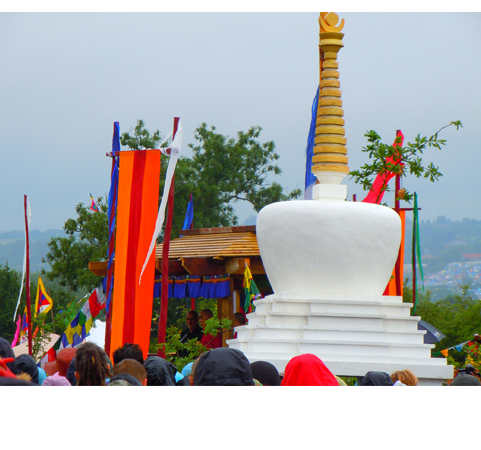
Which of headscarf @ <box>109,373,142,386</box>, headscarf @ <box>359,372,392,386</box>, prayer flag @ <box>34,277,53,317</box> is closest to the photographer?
headscarf @ <box>109,373,142,386</box>

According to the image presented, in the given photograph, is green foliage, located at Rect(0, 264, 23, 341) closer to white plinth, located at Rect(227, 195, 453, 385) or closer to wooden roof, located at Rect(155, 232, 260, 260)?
wooden roof, located at Rect(155, 232, 260, 260)

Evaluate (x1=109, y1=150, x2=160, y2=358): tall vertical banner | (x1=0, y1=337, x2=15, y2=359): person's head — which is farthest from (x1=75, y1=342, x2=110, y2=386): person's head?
(x1=109, y1=150, x2=160, y2=358): tall vertical banner

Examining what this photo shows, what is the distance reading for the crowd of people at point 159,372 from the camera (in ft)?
15.7

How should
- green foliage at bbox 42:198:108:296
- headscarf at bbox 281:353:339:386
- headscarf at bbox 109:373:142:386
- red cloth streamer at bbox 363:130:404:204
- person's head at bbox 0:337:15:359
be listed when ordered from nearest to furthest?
1. headscarf at bbox 109:373:142:386
2. headscarf at bbox 281:353:339:386
3. person's head at bbox 0:337:15:359
4. red cloth streamer at bbox 363:130:404:204
5. green foliage at bbox 42:198:108:296

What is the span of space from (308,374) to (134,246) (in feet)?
17.7

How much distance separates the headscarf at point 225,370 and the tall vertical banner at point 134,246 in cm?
495

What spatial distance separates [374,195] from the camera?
498 inches

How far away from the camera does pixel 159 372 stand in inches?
232

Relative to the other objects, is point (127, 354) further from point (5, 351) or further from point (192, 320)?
point (192, 320)

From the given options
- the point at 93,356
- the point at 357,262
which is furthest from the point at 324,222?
the point at 93,356

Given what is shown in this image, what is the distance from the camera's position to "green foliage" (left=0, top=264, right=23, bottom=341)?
3597 cm

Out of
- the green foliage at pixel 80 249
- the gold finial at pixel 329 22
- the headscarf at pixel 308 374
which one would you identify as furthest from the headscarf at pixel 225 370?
the green foliage at pixel 80 249

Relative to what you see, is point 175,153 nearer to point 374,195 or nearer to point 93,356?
point 374,195

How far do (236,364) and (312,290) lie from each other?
440 cm
